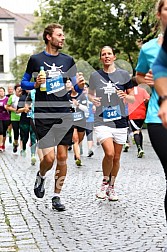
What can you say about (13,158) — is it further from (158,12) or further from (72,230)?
(158,12)

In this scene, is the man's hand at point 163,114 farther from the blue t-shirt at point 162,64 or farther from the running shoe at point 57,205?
the running shoe at point 57,205

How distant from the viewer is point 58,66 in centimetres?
649

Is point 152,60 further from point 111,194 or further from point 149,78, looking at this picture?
point 111,194

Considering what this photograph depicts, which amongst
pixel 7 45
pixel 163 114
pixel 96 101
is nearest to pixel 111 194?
pixel 96 101

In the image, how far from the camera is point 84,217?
5969 mm

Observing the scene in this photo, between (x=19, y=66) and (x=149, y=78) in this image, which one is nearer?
(x=149, y=78)

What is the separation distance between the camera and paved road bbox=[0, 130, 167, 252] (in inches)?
190

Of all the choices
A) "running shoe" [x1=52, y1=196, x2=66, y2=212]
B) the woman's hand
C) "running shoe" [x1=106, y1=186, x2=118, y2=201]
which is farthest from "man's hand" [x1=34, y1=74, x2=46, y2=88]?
"running shoe" [x1=106, y1=186, x2=118, y2=201]

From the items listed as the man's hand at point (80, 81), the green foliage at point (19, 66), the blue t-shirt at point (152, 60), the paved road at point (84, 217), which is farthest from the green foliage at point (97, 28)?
the blue t-shirt at point (152, 60)

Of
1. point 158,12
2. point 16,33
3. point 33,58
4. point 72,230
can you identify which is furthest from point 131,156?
point 16,33

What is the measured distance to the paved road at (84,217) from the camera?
15.8 ft

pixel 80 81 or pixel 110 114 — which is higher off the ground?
pixel 80 81

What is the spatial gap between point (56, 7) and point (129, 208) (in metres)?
33.9

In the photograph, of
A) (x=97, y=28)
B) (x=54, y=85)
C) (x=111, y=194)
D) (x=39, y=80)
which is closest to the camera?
(x=39, y=80)
